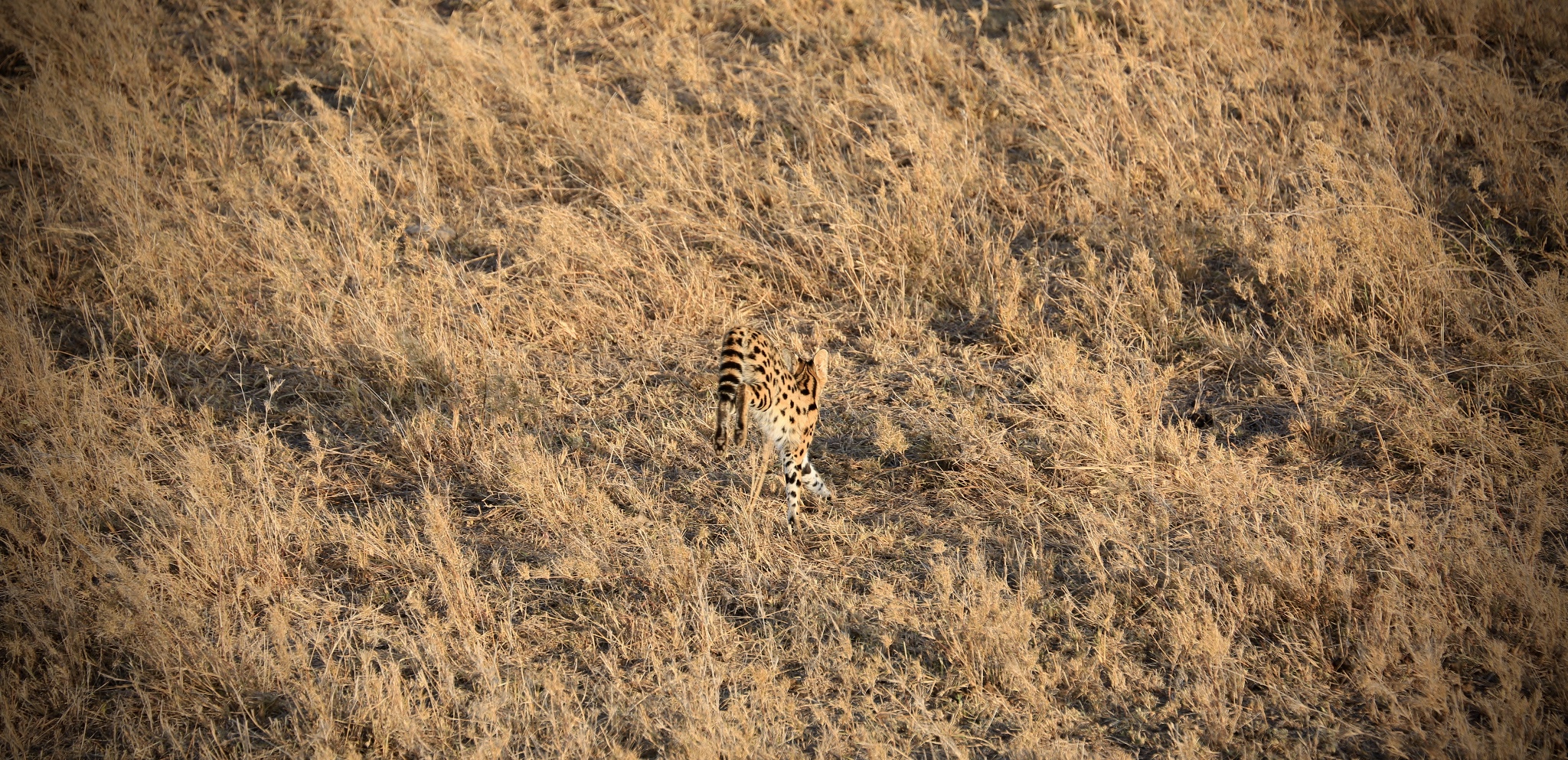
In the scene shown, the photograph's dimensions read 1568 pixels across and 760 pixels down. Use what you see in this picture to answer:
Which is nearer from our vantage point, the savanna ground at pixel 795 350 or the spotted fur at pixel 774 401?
the savanna ground at pixel 795 350

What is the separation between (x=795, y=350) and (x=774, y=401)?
175 centimetres

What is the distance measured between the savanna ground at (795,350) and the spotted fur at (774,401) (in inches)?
8.5

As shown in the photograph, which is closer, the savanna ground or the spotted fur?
the savanna ground

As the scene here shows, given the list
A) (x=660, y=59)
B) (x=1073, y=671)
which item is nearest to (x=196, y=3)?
(x=660, y=59)

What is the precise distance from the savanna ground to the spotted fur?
8.5 inches

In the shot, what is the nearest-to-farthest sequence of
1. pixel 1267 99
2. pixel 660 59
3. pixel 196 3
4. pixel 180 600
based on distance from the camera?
pixel 180 600 < pixel 1267 99 < pixel 660 59 < pixel 196 3

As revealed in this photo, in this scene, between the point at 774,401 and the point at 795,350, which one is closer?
the point at 774,401

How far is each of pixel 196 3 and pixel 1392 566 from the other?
10.8 meters

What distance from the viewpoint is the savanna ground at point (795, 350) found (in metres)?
4.55

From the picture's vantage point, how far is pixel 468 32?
1030cm

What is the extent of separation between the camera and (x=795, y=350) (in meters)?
7.06

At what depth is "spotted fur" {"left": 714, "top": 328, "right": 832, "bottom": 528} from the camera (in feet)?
16.4

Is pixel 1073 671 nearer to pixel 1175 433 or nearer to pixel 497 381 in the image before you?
pixel 1175 433

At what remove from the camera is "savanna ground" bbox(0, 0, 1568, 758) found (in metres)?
4.55
